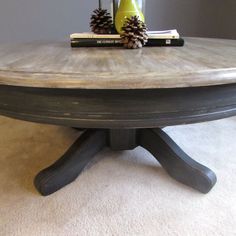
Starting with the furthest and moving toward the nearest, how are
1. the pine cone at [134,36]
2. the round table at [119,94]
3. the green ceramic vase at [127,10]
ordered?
the green ceramic vase at [127,10] < the pine cone at [134,36] < the round table at [119,94]

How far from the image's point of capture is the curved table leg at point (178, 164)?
87 centimetres

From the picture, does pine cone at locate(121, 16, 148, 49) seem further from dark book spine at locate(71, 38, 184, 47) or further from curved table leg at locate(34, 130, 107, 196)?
curved table leg at locate(34, 130, 107, 196)

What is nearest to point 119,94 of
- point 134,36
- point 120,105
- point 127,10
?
point 120,105

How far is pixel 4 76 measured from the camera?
16.1 inches

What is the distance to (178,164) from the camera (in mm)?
892

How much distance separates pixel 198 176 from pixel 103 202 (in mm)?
321

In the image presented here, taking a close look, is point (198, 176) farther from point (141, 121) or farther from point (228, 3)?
point (228, 3)

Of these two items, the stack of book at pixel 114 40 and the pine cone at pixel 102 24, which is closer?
the stack of book at pixel 114 40

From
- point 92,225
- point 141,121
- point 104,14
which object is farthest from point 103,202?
point 104,14

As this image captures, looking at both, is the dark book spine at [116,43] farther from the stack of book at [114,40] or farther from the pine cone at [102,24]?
the pine cone at [102,24]

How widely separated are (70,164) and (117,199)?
0.66 ft

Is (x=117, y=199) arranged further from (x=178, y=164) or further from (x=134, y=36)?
(x=134, y=36)

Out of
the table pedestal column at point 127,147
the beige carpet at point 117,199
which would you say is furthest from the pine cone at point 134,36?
the beige carpet at point 117,199

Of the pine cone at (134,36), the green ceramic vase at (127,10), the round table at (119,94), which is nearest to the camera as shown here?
the round table at (119,94)
